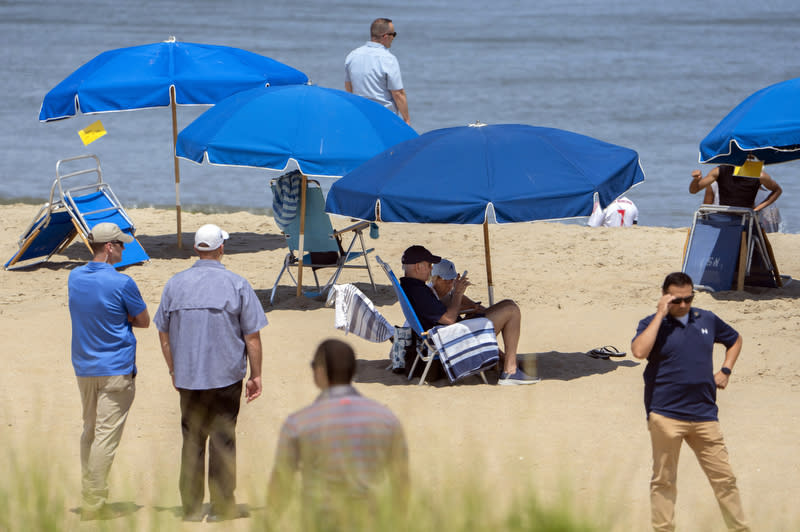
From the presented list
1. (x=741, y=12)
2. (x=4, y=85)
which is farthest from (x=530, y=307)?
(x=741, y=12)

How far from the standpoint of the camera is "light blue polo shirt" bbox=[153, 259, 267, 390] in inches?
193

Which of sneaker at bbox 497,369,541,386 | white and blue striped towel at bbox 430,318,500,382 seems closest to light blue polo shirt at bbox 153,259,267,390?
white and blue striped towel at bbox 430,318,500,382

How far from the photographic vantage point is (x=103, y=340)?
5082 mm

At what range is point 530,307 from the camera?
32.6 ft

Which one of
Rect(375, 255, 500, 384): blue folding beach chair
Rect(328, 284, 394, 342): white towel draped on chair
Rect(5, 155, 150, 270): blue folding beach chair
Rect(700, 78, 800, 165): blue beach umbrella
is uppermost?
Rect(700, 78, 800, 165): blue beach umbrella

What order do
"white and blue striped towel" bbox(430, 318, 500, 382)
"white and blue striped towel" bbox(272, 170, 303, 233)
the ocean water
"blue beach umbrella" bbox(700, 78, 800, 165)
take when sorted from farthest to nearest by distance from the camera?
the ocean water, "white and blue striped towel" bbox(272, 170, 303, 233), "blue beach umbrella" bbox(700, 78, 800, 165), "white and blue striped towel" bbox(430, 318, 500, 382)

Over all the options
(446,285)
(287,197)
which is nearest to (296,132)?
(287,197)

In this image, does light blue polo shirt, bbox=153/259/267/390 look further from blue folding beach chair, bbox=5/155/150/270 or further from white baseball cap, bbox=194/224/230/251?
blue folding beach chair, bbox=5/155/150/270

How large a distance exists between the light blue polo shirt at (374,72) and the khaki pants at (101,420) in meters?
6.62

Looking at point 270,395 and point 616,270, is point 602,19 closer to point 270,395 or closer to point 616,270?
point 616,270

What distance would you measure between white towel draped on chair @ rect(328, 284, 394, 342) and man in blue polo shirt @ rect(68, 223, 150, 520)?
250 cm

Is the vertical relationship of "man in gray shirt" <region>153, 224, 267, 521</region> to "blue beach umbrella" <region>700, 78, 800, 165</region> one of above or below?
below

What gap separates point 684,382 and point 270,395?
3.50 meters

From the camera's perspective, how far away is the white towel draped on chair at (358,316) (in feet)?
24.7
